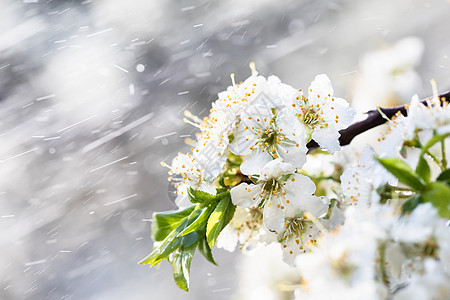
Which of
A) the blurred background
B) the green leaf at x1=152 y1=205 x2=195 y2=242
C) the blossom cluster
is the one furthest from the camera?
the blurred background

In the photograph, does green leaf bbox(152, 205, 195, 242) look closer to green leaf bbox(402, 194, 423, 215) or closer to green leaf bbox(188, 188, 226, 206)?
green leaf bbox(188, 188, 226, 206)

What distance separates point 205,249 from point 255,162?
0.09m

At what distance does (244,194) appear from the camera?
15.4 inches

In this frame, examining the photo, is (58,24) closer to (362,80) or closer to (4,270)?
(4,270)

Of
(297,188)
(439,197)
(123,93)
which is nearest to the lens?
(439,197)

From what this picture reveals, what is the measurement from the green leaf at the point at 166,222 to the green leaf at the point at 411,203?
195 millimetres

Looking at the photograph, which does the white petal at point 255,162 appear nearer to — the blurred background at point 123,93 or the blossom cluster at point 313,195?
the blossom cluster at point 313,195

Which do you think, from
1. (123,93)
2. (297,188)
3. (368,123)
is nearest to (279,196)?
(297,188)

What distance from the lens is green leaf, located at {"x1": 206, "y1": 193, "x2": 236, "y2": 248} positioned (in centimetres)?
39

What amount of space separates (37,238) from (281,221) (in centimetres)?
109

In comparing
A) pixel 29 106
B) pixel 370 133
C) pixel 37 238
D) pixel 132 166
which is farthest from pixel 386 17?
pixel 37 238

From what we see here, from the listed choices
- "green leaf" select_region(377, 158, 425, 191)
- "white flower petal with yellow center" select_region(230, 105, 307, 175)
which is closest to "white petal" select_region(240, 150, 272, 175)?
"white flower petal with yellow center" select_region(230, 105, 307, 175)

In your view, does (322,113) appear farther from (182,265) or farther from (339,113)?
(182,265)

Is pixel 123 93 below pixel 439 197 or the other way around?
below
